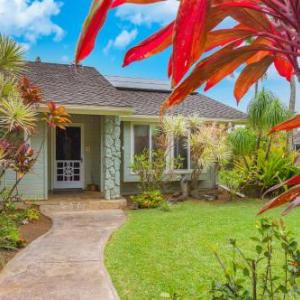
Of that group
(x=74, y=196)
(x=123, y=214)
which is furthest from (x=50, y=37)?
(x=123, y=214)

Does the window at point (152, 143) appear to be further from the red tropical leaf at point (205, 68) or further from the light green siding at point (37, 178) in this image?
the red tropical leaf at point (205, 68)

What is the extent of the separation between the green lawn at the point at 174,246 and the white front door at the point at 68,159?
12.9 ft

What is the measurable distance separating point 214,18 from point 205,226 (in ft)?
28.0

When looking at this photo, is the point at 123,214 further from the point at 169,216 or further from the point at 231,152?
the point at 231,152

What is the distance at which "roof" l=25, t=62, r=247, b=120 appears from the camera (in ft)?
42.0

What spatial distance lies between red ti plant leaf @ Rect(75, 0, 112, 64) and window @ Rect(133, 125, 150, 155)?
13760mm

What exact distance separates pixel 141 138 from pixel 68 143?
2.70m

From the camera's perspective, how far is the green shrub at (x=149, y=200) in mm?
12469

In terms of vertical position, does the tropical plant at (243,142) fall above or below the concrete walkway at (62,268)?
above

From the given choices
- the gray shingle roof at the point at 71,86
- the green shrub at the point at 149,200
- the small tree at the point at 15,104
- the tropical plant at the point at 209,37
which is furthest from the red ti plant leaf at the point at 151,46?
the green shrub at the point at 149,200

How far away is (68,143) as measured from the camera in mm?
14875

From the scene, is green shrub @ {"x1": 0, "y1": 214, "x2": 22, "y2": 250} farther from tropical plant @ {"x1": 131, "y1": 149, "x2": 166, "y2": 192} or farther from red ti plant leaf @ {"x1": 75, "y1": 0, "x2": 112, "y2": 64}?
red ti plant leaf @ {"x1": 75, "y1": 0, "x2": 112, "y2": 64}

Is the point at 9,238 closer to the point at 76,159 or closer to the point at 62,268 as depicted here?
the point at 62,268

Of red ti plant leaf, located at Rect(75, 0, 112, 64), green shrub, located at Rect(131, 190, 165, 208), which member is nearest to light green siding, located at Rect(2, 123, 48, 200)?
green shrub, located at Rect(131, 190, 165, 208)
